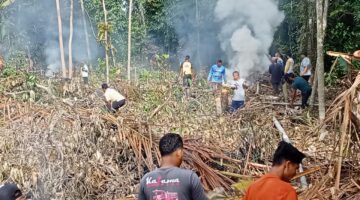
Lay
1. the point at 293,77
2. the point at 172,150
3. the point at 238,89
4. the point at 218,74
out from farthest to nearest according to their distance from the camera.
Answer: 1. the point at 293,77
2. the point at 218,74
3. the point at 238,89
4. the point at 172,150

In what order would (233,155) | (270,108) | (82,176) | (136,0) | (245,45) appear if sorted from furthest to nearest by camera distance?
(136,0), (245,45), (270,108), (233,155), (82,176)

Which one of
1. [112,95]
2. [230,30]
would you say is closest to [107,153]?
[112,95]

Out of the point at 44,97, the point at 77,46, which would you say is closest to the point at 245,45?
the point at 77,46

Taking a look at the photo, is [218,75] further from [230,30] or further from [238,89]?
[230,30]

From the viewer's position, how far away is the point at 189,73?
53.6 ft

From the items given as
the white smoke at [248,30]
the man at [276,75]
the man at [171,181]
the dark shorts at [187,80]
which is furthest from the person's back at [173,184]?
the white smoke at [248,30]

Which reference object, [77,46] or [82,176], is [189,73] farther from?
[77,46]

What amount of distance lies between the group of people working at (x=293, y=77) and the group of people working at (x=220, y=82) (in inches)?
58.5

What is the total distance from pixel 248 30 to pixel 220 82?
955cm

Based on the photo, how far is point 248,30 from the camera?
923 inches

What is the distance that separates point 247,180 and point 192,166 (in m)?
0.89

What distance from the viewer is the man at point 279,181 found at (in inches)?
104

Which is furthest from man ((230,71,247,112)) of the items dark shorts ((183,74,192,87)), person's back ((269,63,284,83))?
person's back ((269,63,284,83))

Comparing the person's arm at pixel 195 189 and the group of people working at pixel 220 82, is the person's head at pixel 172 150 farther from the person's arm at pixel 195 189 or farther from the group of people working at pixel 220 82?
the group of people working at pixel 220 82
